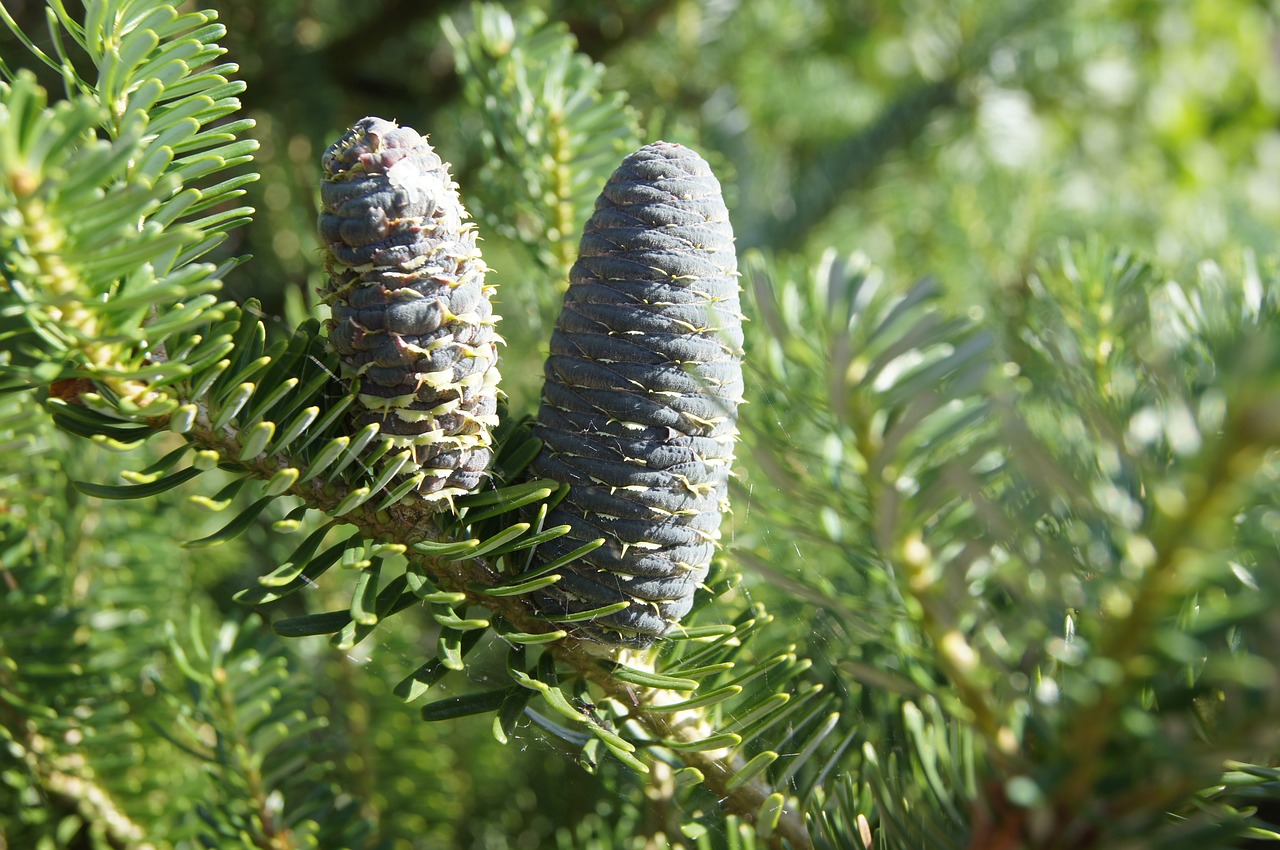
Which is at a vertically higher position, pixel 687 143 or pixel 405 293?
pixel 687 143

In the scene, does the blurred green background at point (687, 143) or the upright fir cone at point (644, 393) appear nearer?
the upright fir cone at point (644, 393)

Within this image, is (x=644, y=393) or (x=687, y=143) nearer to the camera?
(x=644, y=393)

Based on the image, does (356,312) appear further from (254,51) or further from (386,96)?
(386,96)

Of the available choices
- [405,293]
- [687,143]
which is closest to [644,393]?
[405,293]

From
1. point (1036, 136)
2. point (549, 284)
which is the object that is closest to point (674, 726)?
point (549, 284)

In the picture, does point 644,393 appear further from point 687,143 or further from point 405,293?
point 687,143
